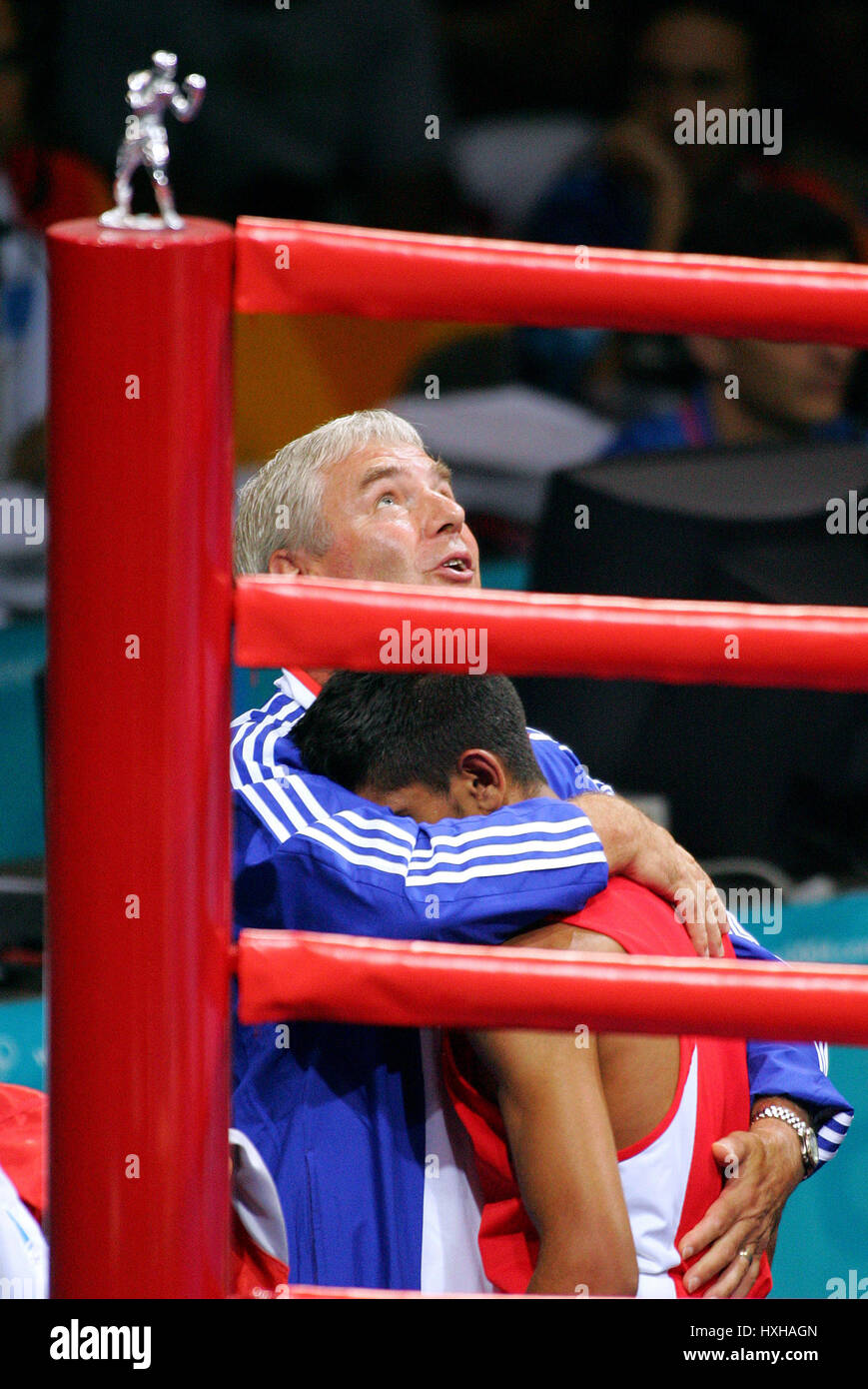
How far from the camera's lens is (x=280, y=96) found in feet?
14.9

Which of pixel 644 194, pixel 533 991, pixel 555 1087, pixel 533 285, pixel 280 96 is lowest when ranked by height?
pixel 555 1087

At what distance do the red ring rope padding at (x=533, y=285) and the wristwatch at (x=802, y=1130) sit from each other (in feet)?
1.96

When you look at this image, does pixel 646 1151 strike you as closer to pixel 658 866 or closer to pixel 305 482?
pixel 658 866

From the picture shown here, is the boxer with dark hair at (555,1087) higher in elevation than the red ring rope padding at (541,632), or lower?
lower

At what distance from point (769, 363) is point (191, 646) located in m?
2.45

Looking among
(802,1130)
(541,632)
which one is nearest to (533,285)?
(541,632)

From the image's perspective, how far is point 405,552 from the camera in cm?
137

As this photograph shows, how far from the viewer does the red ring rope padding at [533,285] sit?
783mm

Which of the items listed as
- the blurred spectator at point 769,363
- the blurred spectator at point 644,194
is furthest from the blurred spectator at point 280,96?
the blurred spectator at point 769,363

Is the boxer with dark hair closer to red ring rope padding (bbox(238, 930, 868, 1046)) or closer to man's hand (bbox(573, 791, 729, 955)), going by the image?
man's hand (bbox(573, 791, 729, 955))

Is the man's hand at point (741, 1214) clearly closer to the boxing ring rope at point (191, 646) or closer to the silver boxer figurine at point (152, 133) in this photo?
the boxing ring rope at point (191, 646)

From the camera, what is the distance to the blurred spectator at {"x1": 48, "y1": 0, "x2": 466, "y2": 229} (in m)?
4.41

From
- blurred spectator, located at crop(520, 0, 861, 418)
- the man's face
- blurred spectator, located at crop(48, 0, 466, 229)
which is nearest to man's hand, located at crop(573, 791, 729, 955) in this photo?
the man's face
